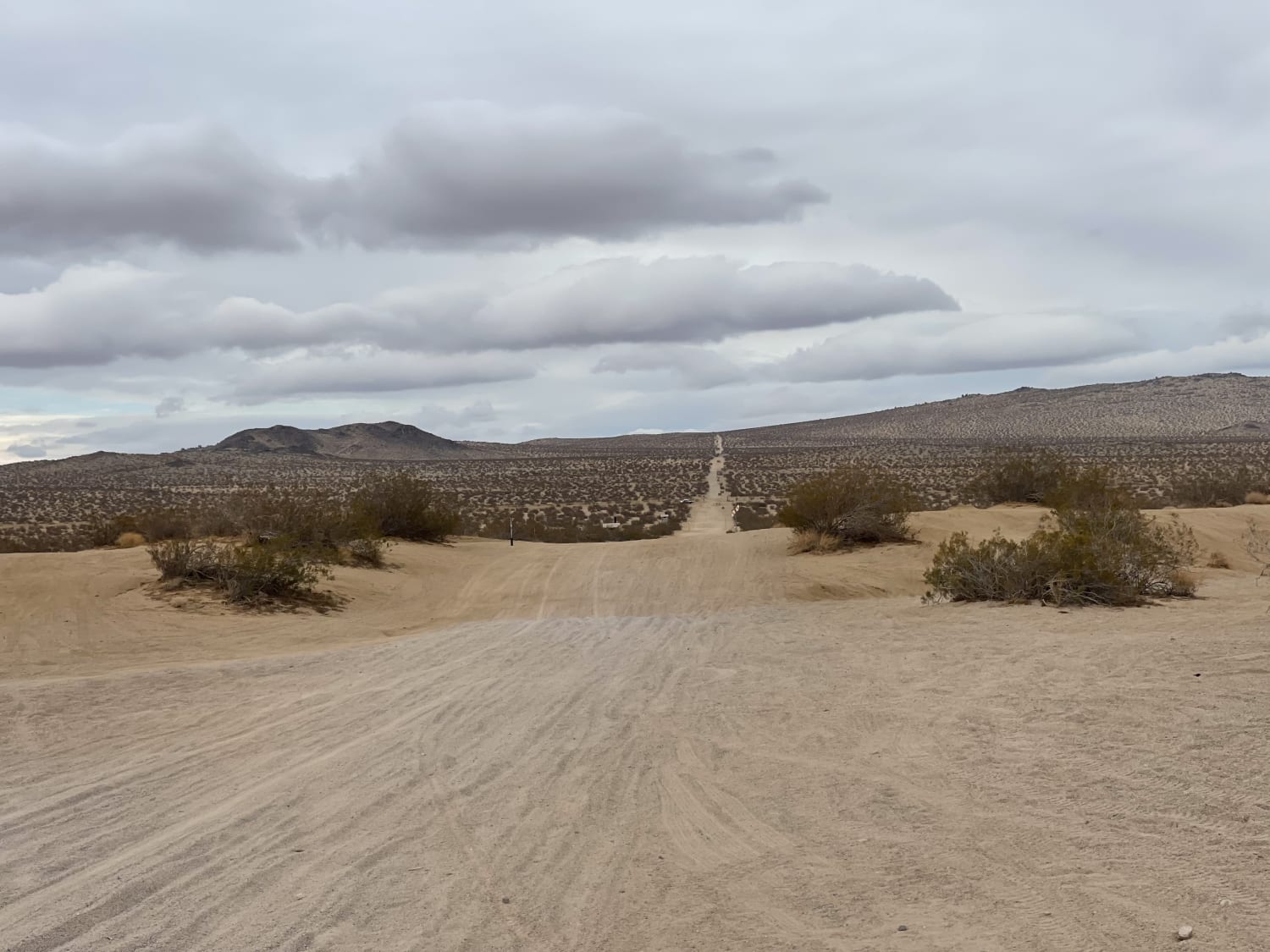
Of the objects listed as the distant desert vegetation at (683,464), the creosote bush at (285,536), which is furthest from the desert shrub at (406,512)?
the distant desert vegetation at (683,464)

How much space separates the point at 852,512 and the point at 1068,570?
9449mm

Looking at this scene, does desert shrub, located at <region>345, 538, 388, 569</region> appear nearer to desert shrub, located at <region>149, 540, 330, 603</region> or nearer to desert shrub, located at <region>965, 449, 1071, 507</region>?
desert shrub, located at <region>149, 540, 330, 603</region>

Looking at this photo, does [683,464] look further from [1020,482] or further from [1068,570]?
[1068,570]

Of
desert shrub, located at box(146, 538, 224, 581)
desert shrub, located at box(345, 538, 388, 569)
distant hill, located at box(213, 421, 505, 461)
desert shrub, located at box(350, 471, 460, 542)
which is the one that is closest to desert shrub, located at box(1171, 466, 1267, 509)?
desert shrub, located at box(350, 471, 460, 542)

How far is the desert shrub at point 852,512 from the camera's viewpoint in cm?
2602

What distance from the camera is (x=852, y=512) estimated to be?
26.1 m

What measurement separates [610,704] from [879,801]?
162 inches

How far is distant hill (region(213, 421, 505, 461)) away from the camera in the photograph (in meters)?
159

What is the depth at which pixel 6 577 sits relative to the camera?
1895 centimetres

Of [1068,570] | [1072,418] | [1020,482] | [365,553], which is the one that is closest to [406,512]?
[365,553]

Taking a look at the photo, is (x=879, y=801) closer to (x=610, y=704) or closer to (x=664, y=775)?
(x=664, y=775)

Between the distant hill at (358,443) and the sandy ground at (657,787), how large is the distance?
464 feet

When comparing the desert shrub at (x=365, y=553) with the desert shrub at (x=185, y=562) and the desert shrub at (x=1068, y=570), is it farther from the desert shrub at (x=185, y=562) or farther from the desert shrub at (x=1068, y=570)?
the desert shrub at (x=1068, y=570)

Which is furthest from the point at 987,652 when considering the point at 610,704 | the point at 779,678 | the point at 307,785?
the point at 307,785
